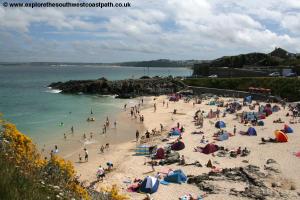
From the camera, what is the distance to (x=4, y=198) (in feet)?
16.6

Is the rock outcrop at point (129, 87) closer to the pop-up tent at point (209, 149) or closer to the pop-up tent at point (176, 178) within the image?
the pop-up tent at point (209, 149)

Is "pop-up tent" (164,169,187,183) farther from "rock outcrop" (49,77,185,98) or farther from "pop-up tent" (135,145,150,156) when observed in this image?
"rock outcrop" (49,77,185,98)

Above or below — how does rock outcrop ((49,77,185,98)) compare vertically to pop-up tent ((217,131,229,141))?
above

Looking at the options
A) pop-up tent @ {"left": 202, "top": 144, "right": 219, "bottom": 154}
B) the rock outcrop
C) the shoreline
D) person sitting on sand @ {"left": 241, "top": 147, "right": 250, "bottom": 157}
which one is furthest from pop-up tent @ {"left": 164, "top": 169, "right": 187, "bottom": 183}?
the rock outcrop

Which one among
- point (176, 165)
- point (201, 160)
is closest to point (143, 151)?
point (176, 165)

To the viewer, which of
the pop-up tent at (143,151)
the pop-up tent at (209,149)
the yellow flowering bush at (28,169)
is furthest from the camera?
the pop-up tent at (143,151)

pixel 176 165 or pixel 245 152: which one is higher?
pixel 245 152

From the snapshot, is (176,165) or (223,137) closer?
(176,165)

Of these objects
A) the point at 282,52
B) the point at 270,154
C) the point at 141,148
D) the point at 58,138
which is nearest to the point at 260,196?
the point at 270,154

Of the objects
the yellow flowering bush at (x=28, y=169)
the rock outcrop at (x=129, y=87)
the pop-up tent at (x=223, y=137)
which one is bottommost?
the pop-up tent at (x=223, y=137)

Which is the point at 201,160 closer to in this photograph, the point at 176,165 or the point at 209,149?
the point at 209,149

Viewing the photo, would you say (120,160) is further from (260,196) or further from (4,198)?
(4,198)

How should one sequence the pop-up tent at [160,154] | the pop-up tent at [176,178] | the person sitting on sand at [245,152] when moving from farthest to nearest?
the pop-up tent at [160,154], the person sitting on sand at [245,152], the pop-up tent at [176,178]

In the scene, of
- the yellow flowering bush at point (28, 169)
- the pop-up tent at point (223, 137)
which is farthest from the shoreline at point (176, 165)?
the yellow flowering bush at point (28, 169)
